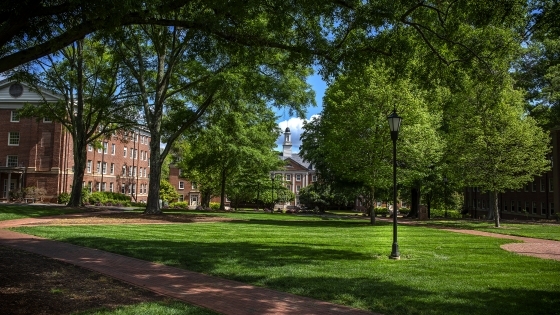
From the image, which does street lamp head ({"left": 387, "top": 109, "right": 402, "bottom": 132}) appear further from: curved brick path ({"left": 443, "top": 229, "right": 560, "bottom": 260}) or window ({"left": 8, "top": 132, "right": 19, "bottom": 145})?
window ({"left": 8, "top": 132, "right": 19, "bottom": 145})

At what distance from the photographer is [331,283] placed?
29.2ft

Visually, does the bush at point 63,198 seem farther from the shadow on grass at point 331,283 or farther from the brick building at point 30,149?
the shadow on grass at point 331,283

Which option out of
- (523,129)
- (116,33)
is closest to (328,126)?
(523,129)

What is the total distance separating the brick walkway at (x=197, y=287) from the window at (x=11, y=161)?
158ft

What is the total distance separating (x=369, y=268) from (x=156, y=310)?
575 cm

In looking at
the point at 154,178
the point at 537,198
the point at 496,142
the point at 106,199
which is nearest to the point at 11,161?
the point at 106,199

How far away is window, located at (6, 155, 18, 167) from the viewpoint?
5378cm

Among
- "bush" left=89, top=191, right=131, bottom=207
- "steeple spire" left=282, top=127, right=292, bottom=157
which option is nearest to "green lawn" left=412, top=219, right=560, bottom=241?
"bush" left=89, top=191, right=131, bottom=207

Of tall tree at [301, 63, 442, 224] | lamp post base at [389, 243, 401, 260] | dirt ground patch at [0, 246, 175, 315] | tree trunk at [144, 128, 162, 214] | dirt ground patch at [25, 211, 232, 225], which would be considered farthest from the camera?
tree trunk at [144, 128, 162, 214]

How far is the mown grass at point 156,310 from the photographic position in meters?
6.45

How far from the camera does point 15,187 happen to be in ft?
174

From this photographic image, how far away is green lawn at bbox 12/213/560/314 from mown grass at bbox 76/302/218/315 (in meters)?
2.15

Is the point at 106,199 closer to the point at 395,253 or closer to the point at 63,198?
the point at 63,198

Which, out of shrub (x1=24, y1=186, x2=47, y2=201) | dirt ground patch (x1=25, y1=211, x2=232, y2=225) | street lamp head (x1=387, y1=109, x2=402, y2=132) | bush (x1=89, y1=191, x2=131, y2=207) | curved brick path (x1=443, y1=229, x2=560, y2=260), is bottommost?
curved brick path (x1=443, y1=229, x2=560, y2=260)
